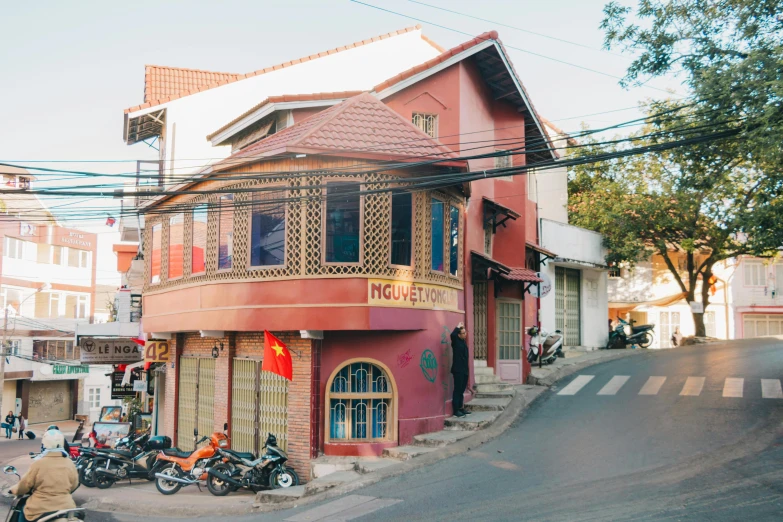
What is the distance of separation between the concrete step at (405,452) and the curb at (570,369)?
5.82 meters

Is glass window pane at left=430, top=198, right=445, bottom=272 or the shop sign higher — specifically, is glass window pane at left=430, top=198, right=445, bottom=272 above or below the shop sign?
above

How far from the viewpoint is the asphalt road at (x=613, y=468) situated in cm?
984

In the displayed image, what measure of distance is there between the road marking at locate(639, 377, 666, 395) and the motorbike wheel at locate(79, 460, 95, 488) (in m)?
12.3

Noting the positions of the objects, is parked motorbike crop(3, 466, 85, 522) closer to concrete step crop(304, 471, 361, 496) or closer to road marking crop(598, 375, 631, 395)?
concrete step crop(304, 471, 361, 496)

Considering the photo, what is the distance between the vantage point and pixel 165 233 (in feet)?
62.6

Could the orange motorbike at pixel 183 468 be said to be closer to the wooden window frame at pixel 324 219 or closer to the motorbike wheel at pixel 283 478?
the motorbike wheel at pixel 283 478

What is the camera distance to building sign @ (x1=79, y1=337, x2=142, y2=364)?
25.1m

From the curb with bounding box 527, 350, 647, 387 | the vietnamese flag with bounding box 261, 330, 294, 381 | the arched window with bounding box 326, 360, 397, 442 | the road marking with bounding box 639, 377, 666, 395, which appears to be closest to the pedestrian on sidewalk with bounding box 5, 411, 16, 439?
the vietnamese flag with bounding box 261, 330, 294, 381

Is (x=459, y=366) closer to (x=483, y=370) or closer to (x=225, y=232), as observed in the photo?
(x=483, y=370)

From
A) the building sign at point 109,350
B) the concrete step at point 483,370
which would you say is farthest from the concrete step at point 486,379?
the building sign at point 109,350

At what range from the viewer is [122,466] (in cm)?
1576

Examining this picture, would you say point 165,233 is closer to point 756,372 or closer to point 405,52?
point 405,52

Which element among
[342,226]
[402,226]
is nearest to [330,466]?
[342,226]

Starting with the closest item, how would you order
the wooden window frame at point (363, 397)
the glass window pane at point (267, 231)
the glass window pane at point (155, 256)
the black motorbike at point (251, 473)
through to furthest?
the black motorbike at point (251, 473)
the wooden window frame at point (363, 397)
the glass window pane at point (267, 231)
the glass window pane at point (155, 256)
